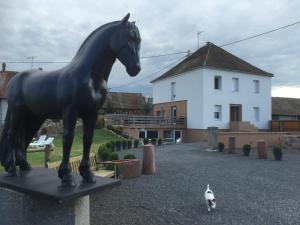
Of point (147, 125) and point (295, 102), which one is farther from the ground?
point (295, 102)

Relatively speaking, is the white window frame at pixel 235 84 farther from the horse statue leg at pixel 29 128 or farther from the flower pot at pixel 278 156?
the horse statue leg at pixel 29 128

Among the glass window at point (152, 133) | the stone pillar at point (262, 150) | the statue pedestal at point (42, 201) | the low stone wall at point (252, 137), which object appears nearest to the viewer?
the statue pedestal at point (42, 201)

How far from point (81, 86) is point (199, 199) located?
17.3 feet

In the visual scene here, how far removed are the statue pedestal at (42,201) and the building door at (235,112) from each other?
100.0 ft

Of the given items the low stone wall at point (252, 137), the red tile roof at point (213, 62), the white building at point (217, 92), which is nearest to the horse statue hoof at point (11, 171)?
the low stone wall at point (252, 137)

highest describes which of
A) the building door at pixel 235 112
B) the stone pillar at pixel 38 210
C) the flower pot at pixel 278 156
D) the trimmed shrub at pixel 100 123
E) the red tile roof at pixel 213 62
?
the red tile roof at pixel 213 62

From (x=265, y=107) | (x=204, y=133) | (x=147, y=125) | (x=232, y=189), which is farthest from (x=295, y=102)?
(x=232, y=189)

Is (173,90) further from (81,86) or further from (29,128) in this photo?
(81,86)

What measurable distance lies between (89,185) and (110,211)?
3123 millimetres

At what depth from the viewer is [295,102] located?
145ft

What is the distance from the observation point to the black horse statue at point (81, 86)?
3062 mm

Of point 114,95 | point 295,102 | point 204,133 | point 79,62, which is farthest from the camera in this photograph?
point 114,95

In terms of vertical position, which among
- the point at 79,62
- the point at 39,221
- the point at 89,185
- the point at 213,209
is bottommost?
the point at 213,209

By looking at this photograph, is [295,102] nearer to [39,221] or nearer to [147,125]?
[147,125]
